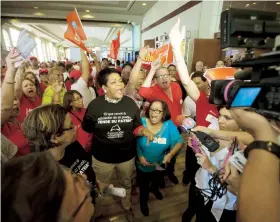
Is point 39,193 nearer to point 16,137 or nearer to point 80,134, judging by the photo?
point 16,137

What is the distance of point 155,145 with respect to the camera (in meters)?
1.71

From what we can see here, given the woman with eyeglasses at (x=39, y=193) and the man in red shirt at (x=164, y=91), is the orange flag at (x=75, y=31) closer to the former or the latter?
the man in red shirt at (x=164, y=91)

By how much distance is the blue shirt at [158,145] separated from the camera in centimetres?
171

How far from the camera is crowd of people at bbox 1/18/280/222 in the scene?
0.48m

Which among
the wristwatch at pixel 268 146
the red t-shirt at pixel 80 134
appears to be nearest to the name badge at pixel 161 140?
the red t-shirt at pixel 80 134

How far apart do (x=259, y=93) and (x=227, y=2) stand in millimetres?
4632

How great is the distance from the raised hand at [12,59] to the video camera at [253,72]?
4.33 feet

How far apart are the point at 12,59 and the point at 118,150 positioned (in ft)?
3.43

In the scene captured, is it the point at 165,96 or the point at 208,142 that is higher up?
the point at 165,96

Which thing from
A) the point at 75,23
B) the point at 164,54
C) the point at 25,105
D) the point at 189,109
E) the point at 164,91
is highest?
the point at 75,23

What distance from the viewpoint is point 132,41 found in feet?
35.9

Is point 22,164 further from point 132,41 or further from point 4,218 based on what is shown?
point 132,41

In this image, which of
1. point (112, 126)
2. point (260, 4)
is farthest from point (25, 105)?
point (260, 4)

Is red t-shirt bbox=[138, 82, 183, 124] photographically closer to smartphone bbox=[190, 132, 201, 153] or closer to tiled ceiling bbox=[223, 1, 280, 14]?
smartphone bbox=[190, 132, 201, 153]
